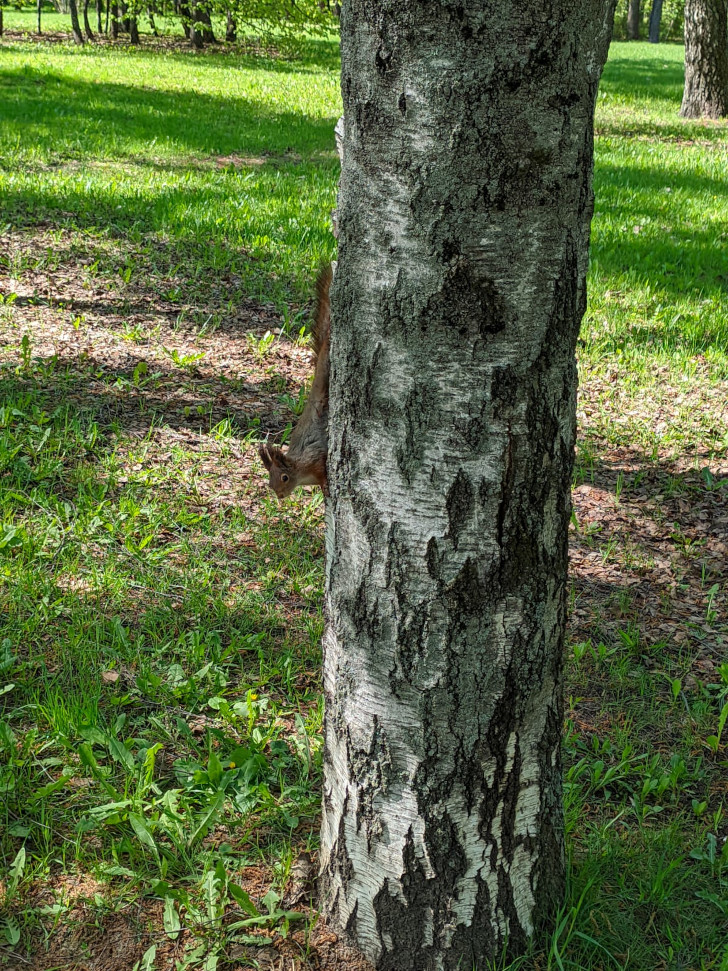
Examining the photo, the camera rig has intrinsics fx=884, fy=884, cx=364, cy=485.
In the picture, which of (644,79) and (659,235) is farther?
(644,79)

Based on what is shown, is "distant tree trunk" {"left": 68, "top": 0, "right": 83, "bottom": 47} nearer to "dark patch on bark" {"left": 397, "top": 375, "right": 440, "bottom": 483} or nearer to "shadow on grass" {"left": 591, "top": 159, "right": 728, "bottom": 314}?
"shadow on grass" {"left": 591, "top": 159, "right": 728, "bottom": 314}

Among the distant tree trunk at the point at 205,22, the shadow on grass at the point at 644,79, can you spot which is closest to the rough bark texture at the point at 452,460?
the shadow on grass at the point at 644,79

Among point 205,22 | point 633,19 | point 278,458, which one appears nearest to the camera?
point 278,458

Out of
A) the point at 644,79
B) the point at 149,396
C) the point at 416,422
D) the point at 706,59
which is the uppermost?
the point at 644,79

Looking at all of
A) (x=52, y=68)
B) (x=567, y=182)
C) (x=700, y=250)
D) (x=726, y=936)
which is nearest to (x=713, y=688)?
(x=726, y=936)

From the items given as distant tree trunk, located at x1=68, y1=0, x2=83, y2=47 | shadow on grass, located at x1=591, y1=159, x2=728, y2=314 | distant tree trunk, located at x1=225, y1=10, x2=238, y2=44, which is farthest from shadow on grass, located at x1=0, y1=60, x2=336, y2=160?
distant tree trunk, located at x1=225, y1=10, x2=238, y2=44

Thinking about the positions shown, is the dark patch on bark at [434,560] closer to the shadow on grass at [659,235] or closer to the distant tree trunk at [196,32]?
the shadow on grass at [659,235]

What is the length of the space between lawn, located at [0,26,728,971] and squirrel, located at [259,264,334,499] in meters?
0.84

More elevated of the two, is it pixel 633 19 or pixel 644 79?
pixel 633 19

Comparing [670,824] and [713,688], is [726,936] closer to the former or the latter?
[670,824]

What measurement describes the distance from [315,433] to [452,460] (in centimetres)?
58

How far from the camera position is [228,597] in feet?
11.1

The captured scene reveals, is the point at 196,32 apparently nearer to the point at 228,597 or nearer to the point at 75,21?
the point at 75,21

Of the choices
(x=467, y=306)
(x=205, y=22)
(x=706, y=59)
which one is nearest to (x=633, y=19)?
(x=205, y=22)
